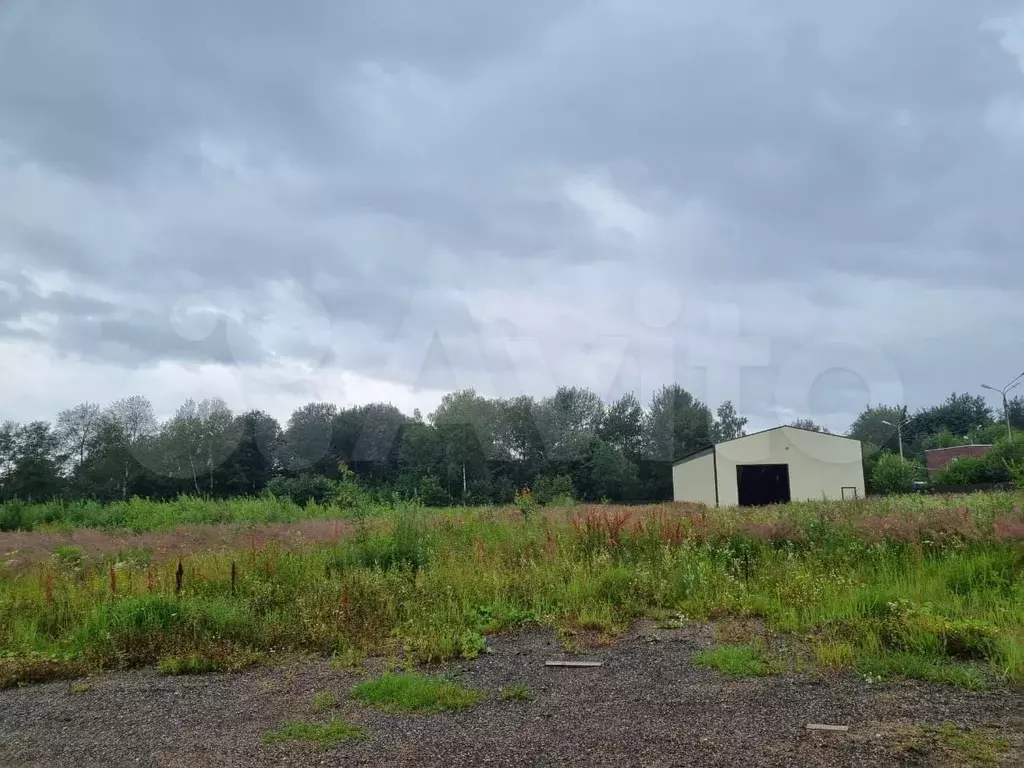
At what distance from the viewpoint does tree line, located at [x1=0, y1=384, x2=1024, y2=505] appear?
164ft

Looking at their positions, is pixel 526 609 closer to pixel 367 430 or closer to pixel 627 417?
pixel 367 430

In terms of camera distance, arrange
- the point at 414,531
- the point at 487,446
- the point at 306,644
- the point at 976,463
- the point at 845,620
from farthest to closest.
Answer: the point at 487,446
the point at 976,463
the point at 414,531
the point at 306,644
the point at 845,620

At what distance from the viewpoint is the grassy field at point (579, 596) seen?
19.3 ft

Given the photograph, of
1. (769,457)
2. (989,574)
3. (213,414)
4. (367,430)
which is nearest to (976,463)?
(769,457)

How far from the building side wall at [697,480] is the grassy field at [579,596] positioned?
1166 inches

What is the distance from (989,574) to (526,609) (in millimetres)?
4976

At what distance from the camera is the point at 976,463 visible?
120ft

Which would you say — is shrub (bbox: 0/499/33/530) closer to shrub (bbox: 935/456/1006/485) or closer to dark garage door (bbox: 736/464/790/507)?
dark garage door (bbox: 736/464/790/507)

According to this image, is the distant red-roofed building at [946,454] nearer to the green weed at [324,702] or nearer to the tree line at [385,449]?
the tree line at [385,449]

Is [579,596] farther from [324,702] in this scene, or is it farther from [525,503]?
[525,503]

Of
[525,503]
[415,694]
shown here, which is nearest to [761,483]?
[525,503]

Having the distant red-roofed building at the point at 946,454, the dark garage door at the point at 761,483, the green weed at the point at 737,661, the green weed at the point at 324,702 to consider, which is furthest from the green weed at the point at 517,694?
the distant red-roofed building at the point at 946,454

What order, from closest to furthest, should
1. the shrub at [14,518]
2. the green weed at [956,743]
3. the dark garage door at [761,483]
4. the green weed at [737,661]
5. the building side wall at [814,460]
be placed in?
the green weed at [956,743] < the green weed at [737,661] < the shrub at [14,518] < the building side wall at [814,460] < the dark garage door at [761,483]

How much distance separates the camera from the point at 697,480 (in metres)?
40.9
